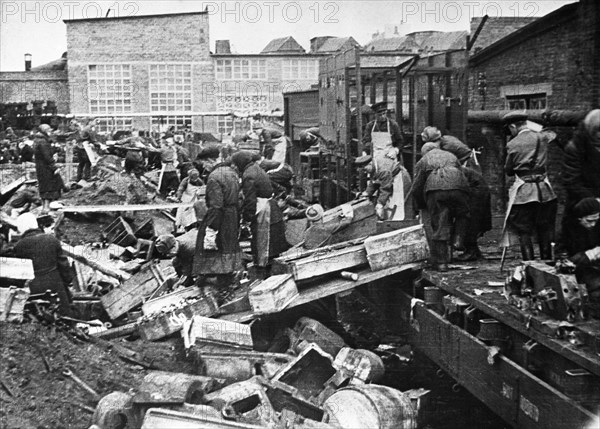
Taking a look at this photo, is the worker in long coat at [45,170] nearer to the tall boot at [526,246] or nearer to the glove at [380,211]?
the glove at [380,211]

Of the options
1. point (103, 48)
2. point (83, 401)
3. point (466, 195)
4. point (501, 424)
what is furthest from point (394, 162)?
point (103, 48)

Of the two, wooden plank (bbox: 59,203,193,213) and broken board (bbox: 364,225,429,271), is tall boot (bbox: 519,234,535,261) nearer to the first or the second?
broken board (bbox: 364,225,429,271)

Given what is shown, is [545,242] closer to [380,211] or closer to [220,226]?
[380,211]

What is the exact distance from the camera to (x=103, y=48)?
43.5 m

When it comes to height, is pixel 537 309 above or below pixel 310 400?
above

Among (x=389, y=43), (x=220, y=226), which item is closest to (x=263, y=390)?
(x=220, y=226)

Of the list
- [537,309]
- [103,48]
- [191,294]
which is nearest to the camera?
[537,309]

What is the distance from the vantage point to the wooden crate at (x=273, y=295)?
8219 millimetres

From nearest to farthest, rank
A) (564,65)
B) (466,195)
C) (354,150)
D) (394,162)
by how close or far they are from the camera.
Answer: (466,195) < (394,162) < (564,65) < (354,150)

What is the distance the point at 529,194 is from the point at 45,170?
11783 mm

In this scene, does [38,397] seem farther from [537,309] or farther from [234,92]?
[234,92]

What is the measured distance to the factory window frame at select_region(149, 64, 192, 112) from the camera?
44.2 metres

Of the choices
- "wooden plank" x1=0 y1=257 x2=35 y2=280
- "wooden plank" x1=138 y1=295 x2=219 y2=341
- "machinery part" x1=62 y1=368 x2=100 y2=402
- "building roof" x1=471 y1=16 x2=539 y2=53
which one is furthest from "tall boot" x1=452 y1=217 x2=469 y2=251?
"building roof" x1=471 y1=16 x2=539 y2=53

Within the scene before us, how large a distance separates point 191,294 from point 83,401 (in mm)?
2881
